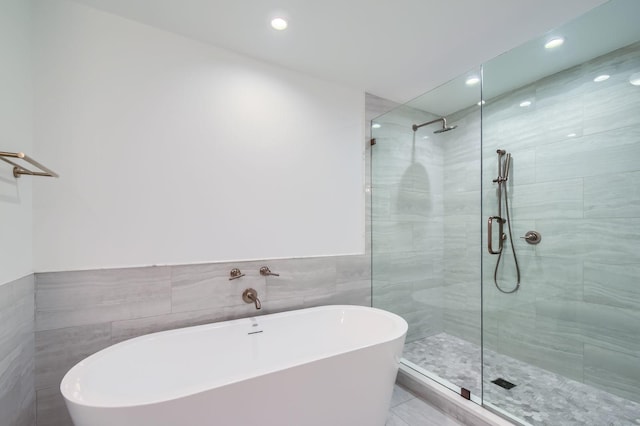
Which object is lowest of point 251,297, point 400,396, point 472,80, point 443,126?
point 400,396

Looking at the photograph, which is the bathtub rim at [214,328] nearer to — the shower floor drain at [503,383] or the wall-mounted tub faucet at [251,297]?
the wall-mounted tub faucet at [251,297]

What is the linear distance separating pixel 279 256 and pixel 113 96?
5.07 ft

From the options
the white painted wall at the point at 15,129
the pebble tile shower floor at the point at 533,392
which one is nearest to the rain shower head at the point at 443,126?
the pebble tile shower floor at the point at 533,392

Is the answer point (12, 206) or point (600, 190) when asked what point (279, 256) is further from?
point (600, 190)

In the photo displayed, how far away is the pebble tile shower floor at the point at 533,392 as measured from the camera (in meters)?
1.67

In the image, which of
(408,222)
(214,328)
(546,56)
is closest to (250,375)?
(214,328)

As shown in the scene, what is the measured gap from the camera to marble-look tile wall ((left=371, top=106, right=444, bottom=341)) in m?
2.71

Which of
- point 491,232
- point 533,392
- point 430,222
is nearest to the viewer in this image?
point 533,392

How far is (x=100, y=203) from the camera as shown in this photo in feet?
5.38

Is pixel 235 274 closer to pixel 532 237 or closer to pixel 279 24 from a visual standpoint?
pixel 279 24

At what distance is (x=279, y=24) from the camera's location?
175 cm

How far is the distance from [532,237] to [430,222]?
0.89m

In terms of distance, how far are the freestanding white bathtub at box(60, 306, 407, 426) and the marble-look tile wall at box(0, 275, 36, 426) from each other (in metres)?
0.34

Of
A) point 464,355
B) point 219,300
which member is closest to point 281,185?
point 219,300
